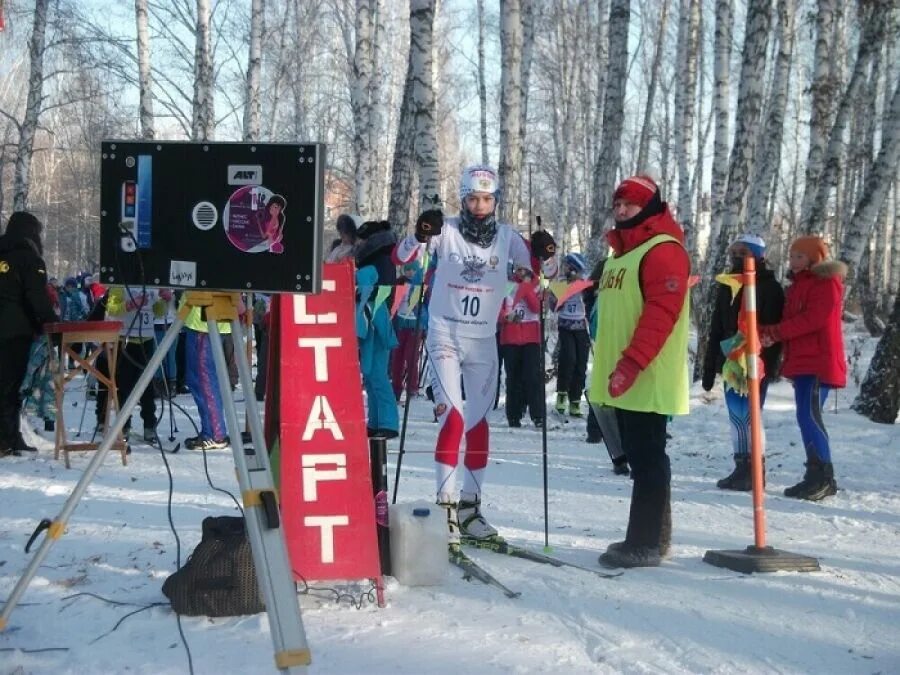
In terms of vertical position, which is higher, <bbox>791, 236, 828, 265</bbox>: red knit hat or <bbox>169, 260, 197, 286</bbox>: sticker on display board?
<bbox>791, 236, 828, 265</bbox>: red knit hat

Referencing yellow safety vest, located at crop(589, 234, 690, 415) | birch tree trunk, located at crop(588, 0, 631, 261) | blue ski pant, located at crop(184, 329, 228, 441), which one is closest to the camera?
yellow safety vest, located at crop(589, 234, 690, 415)

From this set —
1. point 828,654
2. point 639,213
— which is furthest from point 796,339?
point 828,654

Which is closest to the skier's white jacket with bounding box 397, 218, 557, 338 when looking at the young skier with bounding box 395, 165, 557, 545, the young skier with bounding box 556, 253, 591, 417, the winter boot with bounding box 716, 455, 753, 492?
the young skier with bounding box 395, 165, 557, 545

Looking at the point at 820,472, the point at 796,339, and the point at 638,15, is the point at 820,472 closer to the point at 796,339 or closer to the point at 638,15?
the point at 796,339

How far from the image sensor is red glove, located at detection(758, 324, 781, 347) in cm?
717

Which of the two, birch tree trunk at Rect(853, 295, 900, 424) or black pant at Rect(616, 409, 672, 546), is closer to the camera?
black pant at Rect(616, 409, 672, 546)

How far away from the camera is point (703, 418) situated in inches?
429

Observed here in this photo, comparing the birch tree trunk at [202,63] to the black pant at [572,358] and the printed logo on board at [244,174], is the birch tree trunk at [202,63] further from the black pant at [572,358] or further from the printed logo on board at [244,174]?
the printed logo on board at [244,174]

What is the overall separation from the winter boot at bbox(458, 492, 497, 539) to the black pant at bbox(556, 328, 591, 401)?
623 cm

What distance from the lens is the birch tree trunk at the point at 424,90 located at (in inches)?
466

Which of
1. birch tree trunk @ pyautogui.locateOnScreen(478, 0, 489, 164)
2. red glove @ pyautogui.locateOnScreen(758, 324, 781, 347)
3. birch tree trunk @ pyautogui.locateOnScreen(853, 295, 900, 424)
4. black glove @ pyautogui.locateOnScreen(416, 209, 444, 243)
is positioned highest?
birch tree trunk @ pyautogui.locateOnScreen(478, 0, 489, 164)

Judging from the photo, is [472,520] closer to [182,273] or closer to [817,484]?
[182,273]

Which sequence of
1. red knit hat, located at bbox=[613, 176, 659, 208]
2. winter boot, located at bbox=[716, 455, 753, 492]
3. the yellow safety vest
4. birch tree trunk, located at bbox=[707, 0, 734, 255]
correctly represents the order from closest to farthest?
the yellow safety vest
red knit hat, located at bbox=[613, 176, 659, 208]
winter boot, located at bbox=[716, 455, 753, 492]
birch tree trunk, located at bbox=[707, 0, 734, 255]

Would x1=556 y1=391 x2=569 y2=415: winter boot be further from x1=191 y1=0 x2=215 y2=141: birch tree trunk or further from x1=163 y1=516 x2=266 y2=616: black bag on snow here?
x1=191 y1=0 x2=215 y2=141: birch tree trunk
